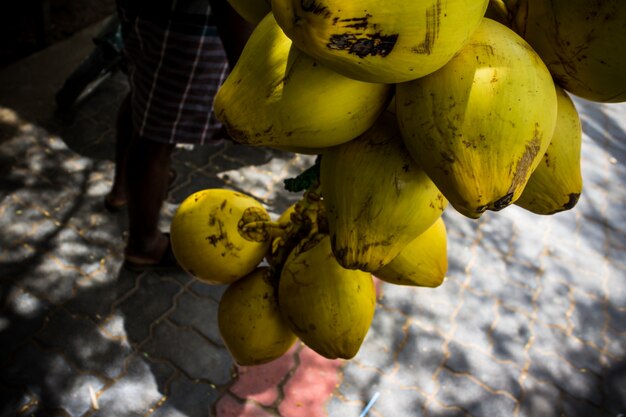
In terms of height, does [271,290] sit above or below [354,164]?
below

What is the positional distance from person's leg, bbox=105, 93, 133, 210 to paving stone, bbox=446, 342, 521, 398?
7.63ft

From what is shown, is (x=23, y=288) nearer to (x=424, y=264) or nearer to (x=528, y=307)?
(x=424, y=264)

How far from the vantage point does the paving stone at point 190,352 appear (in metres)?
2.86

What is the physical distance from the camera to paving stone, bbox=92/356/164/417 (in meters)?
2.63

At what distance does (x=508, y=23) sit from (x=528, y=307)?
3127 mm

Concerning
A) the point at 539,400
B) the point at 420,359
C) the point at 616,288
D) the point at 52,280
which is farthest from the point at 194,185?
the point at 616,288

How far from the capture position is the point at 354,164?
762 mm

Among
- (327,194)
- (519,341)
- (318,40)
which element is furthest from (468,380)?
(318,40)

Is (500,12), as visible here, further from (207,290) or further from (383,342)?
(207,290)

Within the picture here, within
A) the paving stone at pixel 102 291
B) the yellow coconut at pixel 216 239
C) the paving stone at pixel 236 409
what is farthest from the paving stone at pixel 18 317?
the yellow coconut at pixel 216 239

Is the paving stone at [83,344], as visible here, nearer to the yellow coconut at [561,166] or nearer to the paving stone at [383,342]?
the paving stone at [383,342]

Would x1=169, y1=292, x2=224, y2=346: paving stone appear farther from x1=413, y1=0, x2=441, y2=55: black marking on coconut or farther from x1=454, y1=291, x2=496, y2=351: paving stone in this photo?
x1=413, y1=0, x2=441, y2=55: black marking on coconut

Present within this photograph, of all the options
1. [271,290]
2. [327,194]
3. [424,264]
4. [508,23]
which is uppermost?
[508,23]

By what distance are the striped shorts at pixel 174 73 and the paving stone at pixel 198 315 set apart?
1.09m
